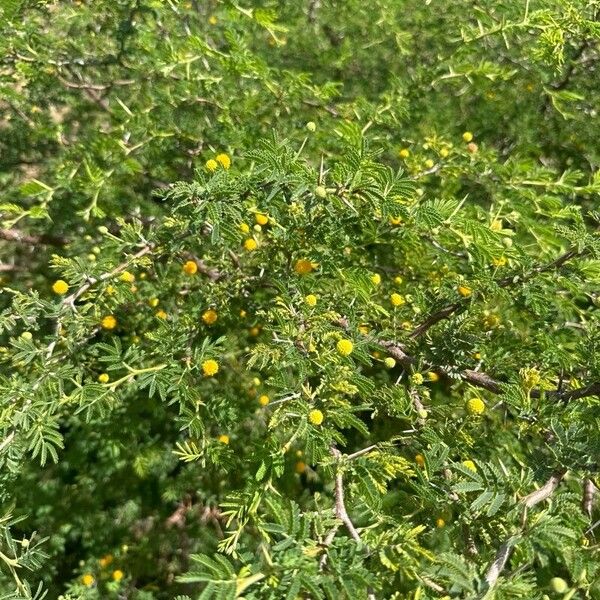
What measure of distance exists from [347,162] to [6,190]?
101 inches

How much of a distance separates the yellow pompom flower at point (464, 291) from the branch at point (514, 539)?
2.20 ft

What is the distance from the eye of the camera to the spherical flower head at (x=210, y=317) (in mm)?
2242

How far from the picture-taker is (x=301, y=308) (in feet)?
6.12

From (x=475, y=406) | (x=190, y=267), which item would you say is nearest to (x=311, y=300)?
(x=475, y=406)

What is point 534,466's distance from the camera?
156 cm

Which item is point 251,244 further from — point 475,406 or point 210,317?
point 475,406

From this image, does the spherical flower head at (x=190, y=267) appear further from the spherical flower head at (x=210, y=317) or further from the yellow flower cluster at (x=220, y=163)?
the yellow flower cluster at (x=220, y=163)

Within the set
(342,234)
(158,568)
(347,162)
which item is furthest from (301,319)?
(158,568)

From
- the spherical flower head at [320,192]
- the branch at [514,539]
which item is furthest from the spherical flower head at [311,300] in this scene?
the branch at [514,539]

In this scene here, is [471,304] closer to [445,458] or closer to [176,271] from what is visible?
[445,458]

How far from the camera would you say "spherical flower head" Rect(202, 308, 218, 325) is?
2.24 m

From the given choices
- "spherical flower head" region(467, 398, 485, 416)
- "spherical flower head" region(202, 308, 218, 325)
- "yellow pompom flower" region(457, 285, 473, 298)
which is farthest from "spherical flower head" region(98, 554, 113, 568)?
"yellow pompom flower" region(457, 285, 473, 298)

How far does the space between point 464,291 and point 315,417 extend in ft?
2.52

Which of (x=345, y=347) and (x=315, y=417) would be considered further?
(x=345, y=347)
